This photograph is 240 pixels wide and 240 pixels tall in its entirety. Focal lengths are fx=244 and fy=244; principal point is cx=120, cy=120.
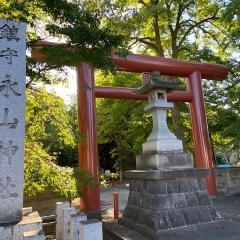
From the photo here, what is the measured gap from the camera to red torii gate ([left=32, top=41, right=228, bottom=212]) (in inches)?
286

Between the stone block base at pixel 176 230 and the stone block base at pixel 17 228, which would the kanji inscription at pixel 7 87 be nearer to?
the stone block base at pixel 17 228

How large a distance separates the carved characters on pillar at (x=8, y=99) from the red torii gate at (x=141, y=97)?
7.66 feet

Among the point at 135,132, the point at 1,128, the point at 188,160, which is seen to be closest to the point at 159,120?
the point at 188,160

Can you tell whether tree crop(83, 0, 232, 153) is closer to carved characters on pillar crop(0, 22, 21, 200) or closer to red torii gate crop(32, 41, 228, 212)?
red torii gate crop(32, 41, 228, 212)

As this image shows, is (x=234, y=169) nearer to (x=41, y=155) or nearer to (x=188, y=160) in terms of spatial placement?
(x=188, y=160)

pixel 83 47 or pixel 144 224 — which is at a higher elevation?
pixel 83 47

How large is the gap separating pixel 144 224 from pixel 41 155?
107 inches

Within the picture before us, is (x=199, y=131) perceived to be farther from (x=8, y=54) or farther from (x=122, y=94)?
(x=8, y=54)

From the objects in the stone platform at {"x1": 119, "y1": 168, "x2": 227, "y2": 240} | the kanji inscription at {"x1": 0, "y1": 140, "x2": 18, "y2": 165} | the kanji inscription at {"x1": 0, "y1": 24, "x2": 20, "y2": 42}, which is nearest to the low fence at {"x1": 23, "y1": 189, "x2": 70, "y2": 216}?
the stone platform at {"x1": 119, "y1": 168, "x2": 227, "y2": 240}

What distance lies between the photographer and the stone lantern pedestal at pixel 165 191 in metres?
4.42

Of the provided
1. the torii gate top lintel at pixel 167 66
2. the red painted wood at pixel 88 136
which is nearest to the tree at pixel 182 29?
the torii gate top lintel at pixel 167 66

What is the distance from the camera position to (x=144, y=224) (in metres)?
4.64

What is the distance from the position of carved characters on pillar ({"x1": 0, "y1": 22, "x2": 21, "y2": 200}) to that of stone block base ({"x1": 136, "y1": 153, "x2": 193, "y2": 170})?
8.45 ft

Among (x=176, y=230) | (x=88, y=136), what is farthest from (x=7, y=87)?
(x=176, y=230)
